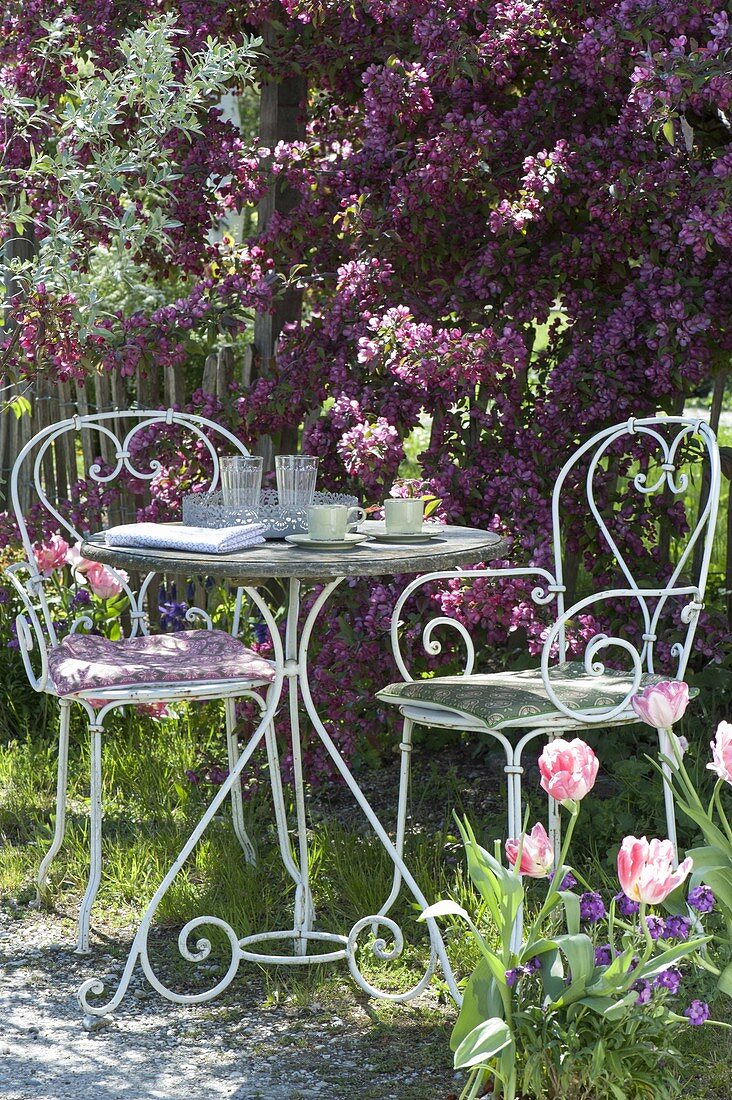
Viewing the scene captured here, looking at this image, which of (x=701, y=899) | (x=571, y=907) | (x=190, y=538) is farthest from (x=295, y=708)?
(x=701, y=899)

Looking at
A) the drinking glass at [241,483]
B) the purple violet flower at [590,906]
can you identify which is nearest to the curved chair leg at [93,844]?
the drinking glass at [241,483]

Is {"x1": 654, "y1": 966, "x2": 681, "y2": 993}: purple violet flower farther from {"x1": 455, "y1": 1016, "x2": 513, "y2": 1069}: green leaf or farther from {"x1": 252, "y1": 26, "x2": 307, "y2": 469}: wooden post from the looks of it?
{"x1": 252, "y1": 26, "x2": 307, "y2": 469}: wooden post

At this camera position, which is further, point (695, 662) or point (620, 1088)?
point (695, 662)

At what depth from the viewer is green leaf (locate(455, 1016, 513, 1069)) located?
2039mm

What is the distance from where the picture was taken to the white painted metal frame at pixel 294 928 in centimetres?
270

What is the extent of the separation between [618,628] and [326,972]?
128 cm

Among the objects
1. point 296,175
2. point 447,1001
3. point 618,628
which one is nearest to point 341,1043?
point 447,1001

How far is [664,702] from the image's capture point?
2.23 m

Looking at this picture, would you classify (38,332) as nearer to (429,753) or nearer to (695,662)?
(429,753)

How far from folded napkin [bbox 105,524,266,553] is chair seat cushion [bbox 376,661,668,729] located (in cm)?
46

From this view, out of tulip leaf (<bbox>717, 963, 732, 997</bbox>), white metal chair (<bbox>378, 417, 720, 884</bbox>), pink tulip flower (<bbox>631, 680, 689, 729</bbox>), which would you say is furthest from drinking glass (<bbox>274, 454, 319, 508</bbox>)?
tulip leaf (<bbox>717, 963, 732, 997</bbox>)

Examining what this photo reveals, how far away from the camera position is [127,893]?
3.27 metres

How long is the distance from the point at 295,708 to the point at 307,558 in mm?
647

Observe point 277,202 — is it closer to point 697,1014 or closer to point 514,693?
point 514,693
